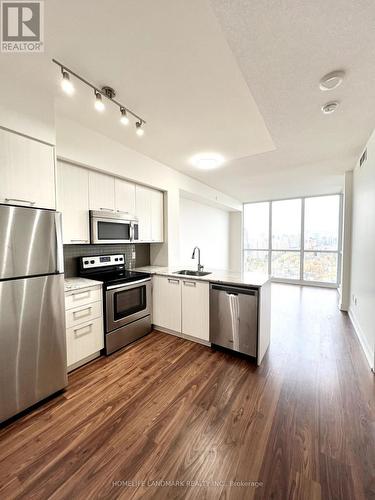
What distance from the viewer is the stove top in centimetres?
274

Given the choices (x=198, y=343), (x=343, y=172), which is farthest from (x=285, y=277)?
(x=198, y=343)

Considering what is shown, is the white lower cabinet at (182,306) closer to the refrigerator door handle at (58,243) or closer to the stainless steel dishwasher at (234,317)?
the stainless steel dishwasher at (234,317)

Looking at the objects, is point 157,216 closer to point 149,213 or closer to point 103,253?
point 149,213

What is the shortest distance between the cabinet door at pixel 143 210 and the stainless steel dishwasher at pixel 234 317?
144 centimetres

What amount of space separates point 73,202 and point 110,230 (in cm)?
57

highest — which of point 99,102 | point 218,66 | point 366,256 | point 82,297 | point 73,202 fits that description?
point 218,66

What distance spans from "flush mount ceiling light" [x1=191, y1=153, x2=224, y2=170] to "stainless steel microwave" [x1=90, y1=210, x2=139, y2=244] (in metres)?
1.39

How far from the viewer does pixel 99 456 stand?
1.39 metres

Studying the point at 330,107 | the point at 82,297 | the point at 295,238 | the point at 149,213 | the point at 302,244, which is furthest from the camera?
the point at 295,238

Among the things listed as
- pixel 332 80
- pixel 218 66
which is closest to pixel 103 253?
pixel 218 66

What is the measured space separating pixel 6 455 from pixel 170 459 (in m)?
1.09

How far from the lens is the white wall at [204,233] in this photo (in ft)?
17.1

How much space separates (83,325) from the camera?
2.33 meters

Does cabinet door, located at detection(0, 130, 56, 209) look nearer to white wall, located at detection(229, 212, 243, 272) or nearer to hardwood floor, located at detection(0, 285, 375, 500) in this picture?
hardwood floor, located at detection(0, 285, 375, 500)
